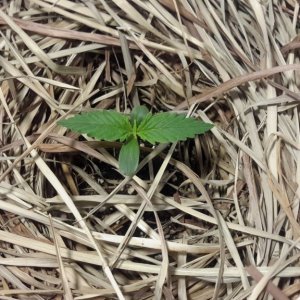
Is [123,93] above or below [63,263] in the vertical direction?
above

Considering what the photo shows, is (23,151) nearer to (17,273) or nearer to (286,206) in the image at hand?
(17,273)

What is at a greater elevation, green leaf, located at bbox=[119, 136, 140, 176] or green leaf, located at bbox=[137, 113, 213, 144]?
green leaf, located at bbox=[137, 113, 213, 144]

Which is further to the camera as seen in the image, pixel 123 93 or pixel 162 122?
pixel 123 93

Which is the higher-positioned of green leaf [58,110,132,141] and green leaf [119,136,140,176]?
green leaf [58,110,132,141]

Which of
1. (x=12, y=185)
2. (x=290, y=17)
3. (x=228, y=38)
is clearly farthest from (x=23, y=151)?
(x=290, y=17)
